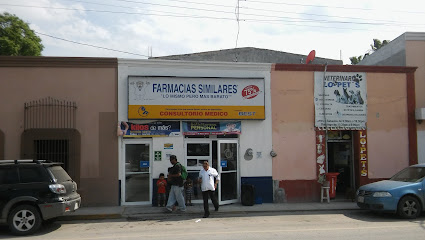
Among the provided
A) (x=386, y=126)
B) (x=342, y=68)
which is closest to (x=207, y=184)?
(x=342, y=68)

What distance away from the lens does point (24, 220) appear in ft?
27.8

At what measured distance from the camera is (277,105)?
1326 centimetres

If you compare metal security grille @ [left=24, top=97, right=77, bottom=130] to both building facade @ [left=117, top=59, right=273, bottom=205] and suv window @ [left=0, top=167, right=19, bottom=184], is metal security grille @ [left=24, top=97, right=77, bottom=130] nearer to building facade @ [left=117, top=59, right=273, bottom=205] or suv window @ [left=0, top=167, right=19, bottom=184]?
building facade @ [left=117, top=59, right=273, bottom=205]

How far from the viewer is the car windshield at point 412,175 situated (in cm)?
1077

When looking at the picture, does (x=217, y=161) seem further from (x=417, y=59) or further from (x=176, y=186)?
(x=417, y=59)

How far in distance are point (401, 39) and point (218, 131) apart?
8.59 meters

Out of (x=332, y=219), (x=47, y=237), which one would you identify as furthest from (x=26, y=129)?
(x=332, y=219)

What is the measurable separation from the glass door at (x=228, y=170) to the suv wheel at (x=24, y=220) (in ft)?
18.8

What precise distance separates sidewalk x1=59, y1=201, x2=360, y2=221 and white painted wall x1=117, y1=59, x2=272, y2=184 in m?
1.25

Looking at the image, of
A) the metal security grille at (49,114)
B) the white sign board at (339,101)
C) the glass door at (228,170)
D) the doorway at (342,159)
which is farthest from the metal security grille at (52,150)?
the doorway at (342,159)

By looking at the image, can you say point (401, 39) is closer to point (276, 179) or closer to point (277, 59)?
point (276, 179)

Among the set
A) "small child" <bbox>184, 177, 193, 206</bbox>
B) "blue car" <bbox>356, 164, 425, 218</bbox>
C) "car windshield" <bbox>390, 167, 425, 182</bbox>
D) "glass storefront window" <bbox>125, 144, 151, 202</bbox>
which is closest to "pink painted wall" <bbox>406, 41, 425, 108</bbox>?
"car windshield" <bbox>390, 167, 425, 182</bbox>

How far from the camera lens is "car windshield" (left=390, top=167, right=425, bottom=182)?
10769 millimetres

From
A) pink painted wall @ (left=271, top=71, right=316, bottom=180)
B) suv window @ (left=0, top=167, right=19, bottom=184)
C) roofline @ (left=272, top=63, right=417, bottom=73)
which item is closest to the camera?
suv window @ (left=0, top=167, right=19, bottom=184)
